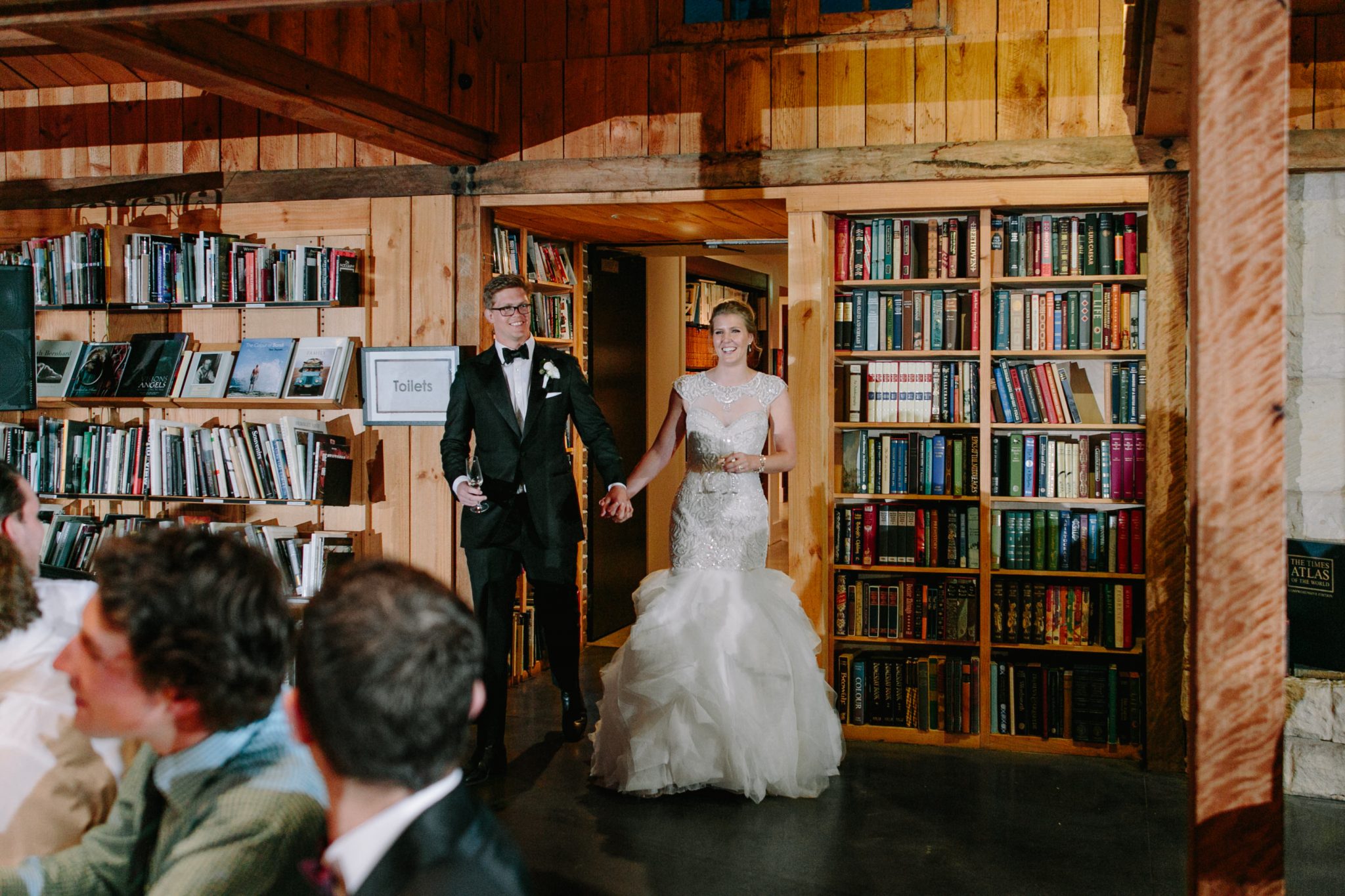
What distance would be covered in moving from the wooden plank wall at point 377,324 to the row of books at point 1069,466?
234 centimetres

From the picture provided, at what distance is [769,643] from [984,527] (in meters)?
1.21

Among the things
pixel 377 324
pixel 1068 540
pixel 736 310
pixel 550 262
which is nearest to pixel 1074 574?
pixel 1068 540

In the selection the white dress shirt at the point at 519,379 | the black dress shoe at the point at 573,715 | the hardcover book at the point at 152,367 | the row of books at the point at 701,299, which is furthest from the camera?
the row of books at the point at 701,299

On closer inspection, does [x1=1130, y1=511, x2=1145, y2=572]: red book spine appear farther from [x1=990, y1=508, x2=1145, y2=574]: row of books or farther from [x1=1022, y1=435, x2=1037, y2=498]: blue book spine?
[x1=1022, y1=435, x2=1037, y2=498]: blue book spine

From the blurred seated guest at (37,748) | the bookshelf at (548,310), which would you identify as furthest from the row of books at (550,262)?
the blurred seated guest at (37,748)

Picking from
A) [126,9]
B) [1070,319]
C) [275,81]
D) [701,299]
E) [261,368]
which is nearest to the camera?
[126,9]

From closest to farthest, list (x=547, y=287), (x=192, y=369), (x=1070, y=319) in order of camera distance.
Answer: (x=1070, y=319)
(x=192, y=369)
(x=547, y=287)

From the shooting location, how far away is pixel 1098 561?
466cm

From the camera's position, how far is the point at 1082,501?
4648 mm

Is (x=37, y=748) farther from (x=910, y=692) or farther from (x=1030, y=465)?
(x=1030, y=465)

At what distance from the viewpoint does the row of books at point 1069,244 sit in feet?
15.2

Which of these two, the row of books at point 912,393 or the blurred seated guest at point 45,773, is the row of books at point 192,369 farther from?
the blurred seated guest at point 45,773

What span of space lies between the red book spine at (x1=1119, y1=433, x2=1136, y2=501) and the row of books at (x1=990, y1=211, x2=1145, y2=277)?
2.21ft

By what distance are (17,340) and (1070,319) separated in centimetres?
427
